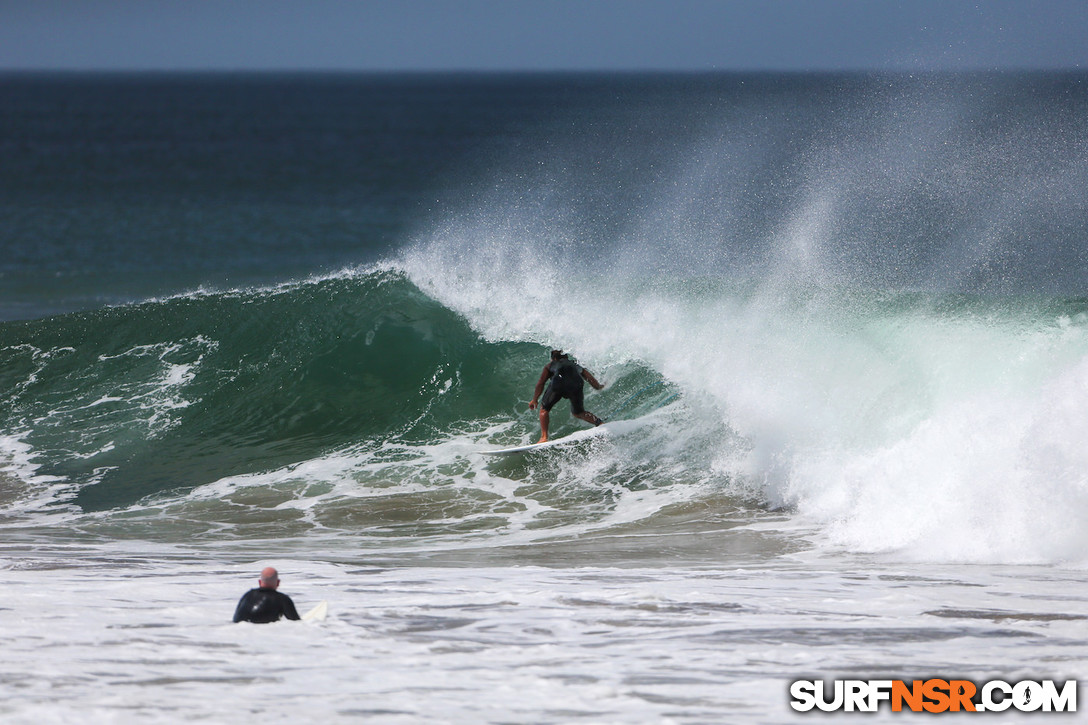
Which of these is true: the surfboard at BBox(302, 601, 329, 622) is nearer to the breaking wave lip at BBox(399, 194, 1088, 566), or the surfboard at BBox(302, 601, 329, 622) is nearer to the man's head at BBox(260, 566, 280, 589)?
the man's head at BBox(260, 566, 280, 589)

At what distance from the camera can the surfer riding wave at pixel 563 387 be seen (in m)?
13.3

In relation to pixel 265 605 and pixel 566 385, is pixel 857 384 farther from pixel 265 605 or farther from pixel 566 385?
pixel 265 605

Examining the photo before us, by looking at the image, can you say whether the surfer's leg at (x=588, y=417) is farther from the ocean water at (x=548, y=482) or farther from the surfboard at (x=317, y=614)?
the surfboard at (x=317, y=614)

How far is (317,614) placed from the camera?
752cm

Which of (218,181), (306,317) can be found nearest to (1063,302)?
(306,317)

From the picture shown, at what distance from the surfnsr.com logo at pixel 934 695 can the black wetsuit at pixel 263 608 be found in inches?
125

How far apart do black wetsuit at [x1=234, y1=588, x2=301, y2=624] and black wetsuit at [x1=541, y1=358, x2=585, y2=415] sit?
6184mm

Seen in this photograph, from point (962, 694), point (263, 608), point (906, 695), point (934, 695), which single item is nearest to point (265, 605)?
point (263, 608)

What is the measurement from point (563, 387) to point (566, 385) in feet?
0.13

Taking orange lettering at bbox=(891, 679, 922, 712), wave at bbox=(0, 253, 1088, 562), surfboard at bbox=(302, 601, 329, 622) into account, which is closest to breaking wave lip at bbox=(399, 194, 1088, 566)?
wave at bbox=(0, 253, 1088, 562)

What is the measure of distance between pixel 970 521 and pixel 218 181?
4666 cm

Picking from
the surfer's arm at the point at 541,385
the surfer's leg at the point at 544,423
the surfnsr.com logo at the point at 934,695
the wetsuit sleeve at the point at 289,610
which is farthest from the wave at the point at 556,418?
the wetsuit sleeve at the point at 289,610

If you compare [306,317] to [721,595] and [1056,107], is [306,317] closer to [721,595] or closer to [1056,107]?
[721,595]

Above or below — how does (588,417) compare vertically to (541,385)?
below
